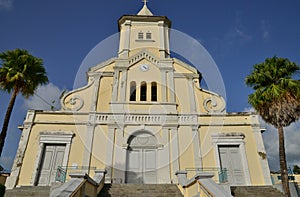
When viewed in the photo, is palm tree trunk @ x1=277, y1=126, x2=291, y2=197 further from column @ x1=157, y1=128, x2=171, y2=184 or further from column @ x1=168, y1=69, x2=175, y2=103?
column @ x1=168, y1=69, x2=175, y2=103

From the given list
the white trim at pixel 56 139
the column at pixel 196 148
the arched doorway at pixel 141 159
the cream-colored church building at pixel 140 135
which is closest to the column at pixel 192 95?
the cream-colored church building at pixel 140 135

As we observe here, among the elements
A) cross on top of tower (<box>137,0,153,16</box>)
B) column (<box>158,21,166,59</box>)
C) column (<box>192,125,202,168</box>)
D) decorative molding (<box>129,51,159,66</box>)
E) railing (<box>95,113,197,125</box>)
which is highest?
cross on top of tower (<box>137,0,153,16</box>)

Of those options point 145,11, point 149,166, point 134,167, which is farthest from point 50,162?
point 145,11

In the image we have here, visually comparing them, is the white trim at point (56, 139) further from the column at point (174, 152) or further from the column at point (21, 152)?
the column at point (174, 152)

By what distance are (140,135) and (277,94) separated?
823cm

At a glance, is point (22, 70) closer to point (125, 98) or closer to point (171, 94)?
point (125, 98)

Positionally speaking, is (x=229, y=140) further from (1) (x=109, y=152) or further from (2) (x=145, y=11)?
(2) (x=145, y=11)

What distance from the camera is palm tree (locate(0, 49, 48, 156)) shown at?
1327cm

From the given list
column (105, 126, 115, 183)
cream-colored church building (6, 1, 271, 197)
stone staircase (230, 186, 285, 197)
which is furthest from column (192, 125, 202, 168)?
column (105, 126, 115, 183)

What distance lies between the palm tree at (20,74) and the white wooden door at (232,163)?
39.4ft

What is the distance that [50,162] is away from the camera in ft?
45.5

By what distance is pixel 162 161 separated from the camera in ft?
46.4

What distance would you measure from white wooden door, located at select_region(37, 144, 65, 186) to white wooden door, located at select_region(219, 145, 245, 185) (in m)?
9.83

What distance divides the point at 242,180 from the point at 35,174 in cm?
1187
